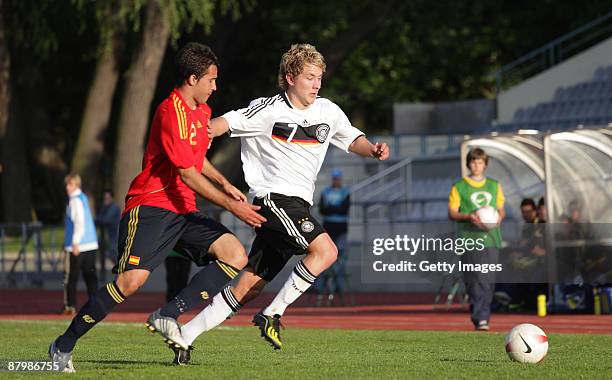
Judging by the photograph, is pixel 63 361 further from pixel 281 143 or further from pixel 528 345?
pixel 528 345

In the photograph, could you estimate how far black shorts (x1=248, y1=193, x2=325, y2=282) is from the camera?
923 cm

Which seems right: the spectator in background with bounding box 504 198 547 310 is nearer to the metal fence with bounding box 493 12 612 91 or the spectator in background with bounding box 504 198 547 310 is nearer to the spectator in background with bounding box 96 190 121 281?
the spectator in background with bounding box 96 190 121 281

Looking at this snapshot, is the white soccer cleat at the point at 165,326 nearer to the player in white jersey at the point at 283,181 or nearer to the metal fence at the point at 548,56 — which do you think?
the player in white jersey at the point at 283,181

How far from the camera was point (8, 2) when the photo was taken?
29.5 m

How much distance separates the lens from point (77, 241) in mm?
18703

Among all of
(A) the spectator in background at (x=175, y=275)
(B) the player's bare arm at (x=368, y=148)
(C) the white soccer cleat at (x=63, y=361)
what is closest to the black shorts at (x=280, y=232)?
(B) the player's bare arm at (x=368, y=148)

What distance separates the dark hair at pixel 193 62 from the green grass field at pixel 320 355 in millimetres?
2010

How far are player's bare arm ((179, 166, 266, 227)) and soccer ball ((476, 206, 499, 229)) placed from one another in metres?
5.68

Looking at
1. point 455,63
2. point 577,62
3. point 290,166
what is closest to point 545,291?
point 290,166

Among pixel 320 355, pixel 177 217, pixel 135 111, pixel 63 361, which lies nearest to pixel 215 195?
pixel 177 217

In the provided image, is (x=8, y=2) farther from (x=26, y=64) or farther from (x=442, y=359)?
(x=442, y=359)

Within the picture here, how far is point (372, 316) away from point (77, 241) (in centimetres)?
431

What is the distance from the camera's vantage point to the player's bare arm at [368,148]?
31.4 ft

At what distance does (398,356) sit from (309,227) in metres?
1.83
